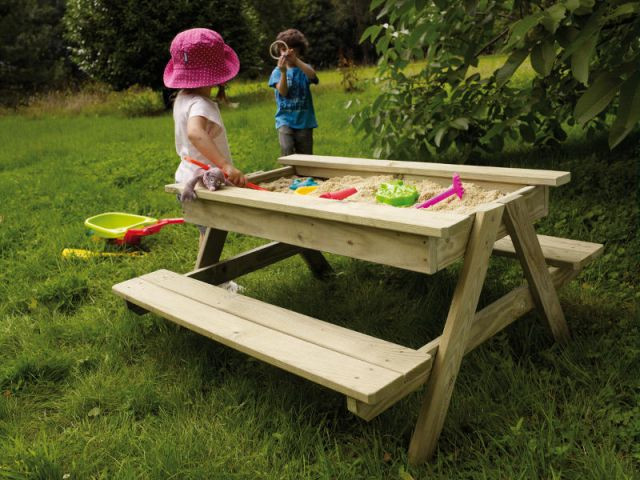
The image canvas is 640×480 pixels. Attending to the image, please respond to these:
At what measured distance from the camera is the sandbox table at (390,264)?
1.91 m

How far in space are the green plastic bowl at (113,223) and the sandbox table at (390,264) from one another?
5.32 ft

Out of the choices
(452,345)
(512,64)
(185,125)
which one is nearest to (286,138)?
(185,125)

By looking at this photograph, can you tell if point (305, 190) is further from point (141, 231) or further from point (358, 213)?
point (141, 231)

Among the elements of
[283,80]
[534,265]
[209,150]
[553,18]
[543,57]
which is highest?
[553,18]

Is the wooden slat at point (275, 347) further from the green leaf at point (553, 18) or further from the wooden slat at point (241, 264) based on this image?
the green leaf at point (553, 18)

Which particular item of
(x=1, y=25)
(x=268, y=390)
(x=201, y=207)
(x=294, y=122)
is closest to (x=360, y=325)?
(x=268, y=390)

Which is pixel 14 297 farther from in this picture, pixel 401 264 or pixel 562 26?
pixel 562 26

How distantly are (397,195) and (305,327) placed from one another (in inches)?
28.5

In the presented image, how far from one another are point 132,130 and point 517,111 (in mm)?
7189

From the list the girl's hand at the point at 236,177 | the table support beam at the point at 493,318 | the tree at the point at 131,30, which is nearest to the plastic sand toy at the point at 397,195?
the table support beam at the point at 493,318

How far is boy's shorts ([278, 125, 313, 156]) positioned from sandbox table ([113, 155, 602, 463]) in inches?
96.4

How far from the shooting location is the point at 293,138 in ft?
17.6

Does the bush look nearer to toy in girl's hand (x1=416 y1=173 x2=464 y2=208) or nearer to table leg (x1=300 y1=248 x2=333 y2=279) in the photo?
table leg (x1=300 y1=248 x2=333 y2=279)

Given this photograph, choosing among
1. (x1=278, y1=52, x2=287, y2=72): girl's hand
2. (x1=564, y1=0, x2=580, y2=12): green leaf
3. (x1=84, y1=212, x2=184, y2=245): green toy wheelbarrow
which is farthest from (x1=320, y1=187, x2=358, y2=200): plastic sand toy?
(x1=278, y1=52, x2=287, y2=72): girl's hand
